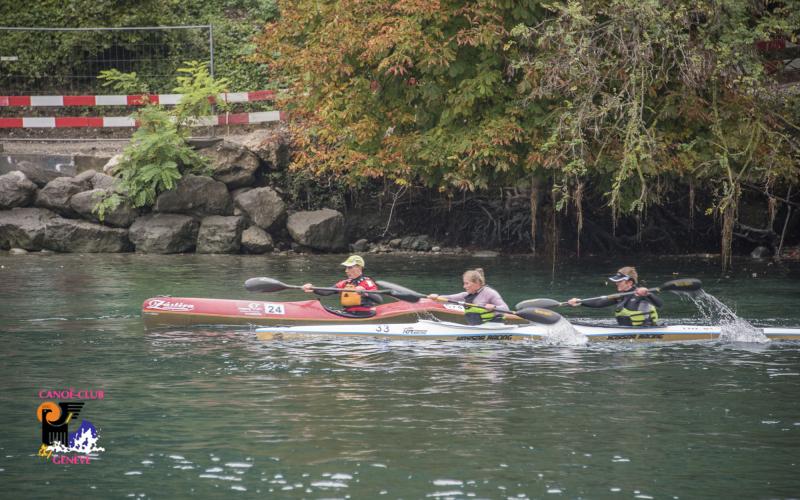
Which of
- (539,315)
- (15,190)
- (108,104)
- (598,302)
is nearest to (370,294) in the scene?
(539,315)

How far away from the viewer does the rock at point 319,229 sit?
24.5 meters

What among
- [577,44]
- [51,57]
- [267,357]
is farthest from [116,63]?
[267,357]

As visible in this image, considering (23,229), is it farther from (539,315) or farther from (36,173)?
(539,315)

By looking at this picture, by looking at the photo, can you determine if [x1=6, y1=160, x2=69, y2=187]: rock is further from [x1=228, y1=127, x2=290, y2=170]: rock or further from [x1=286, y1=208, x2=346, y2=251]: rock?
[x1=286, y1=208, x2=346, y2=251]: rock

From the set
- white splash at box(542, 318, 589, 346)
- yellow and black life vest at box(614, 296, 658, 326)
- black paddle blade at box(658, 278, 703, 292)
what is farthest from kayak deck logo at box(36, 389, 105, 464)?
black paddle blade at box(658, 278, 703, 292)

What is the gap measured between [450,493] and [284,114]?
18097 millimetres

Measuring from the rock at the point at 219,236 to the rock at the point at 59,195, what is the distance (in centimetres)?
283

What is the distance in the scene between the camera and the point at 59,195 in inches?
961

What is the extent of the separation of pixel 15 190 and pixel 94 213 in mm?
1794

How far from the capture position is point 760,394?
36.8 ft

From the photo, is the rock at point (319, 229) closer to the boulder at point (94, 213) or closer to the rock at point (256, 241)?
the rock at point (256, 241)

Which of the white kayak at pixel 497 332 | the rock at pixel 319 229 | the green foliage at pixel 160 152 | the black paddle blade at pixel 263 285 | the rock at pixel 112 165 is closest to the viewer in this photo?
the white kayak at pixel 497 332

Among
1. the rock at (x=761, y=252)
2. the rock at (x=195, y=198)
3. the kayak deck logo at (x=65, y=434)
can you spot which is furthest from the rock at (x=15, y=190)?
the rock at (x=761, y=252)

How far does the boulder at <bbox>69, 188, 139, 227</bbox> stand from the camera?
24.1 m
